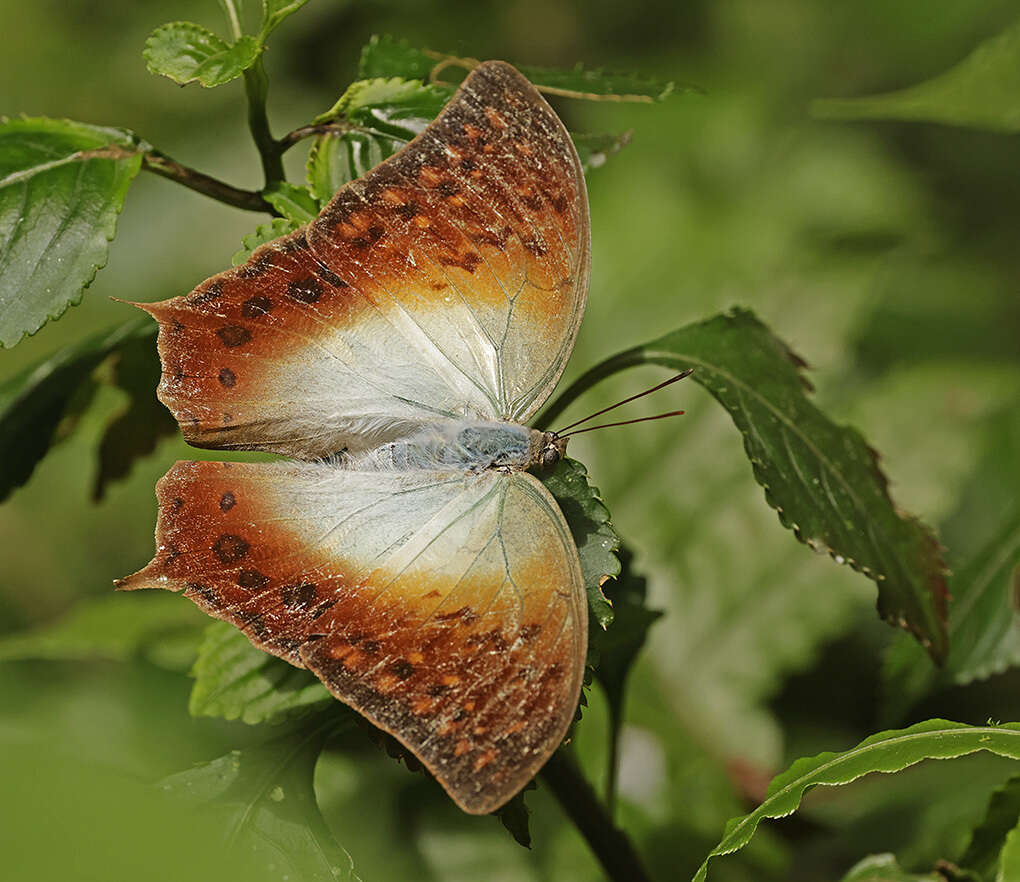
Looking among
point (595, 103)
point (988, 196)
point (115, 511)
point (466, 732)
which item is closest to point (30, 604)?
point (115, 511)

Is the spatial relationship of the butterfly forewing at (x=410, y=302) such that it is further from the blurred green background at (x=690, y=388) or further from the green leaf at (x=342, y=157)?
the blurred green background at (x=690, y=388)

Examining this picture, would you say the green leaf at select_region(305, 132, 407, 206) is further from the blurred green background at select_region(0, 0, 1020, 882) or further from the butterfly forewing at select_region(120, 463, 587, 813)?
the blurred green background at select_region(0, 0, 1020, 882)

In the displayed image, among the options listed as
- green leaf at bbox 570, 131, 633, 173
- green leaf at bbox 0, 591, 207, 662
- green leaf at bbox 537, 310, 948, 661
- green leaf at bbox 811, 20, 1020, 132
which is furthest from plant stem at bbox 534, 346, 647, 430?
green leaf at bbox 0, 591, 207, 662

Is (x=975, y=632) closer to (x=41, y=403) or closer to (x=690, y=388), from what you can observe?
(x=690, y=388)

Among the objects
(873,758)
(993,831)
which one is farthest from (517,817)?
(993,831)

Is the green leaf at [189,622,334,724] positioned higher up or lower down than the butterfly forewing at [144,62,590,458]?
lower down

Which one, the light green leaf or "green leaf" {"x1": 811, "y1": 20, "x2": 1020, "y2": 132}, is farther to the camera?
"green leaf" {"x1": 811, "y1": 20, "x2": 1020, "y2": 132}
